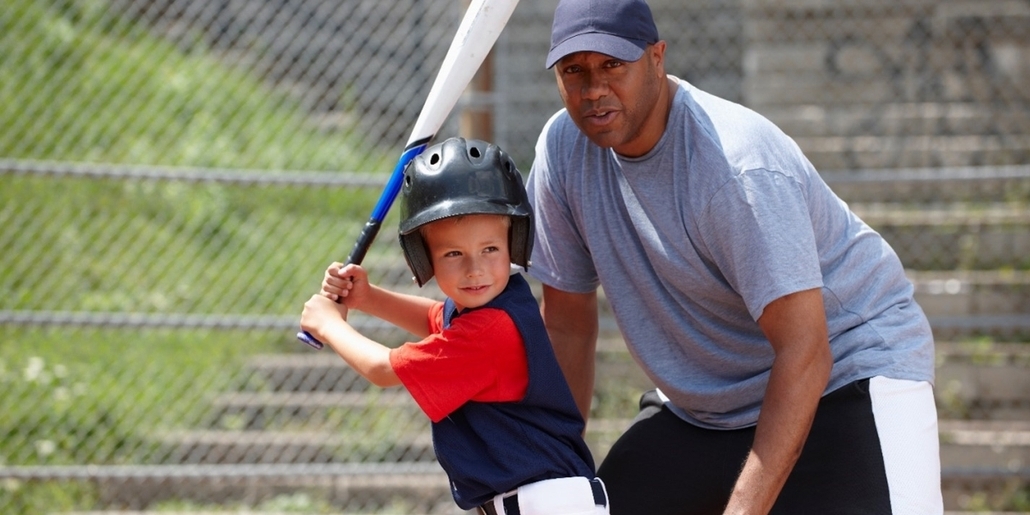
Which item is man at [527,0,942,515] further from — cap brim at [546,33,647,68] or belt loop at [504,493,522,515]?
belt loop at [504,493,522,515]

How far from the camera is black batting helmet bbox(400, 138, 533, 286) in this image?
7.93ft

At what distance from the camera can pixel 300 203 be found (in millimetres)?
6852

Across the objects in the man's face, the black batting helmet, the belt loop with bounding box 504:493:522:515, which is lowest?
the belt loop with bounding box 504:493:522:515

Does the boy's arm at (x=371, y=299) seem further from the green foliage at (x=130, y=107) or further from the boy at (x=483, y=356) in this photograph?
the green foliage at (x=130, y=107)

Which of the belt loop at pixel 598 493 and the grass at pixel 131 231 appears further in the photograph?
the grass at pixel 131 231

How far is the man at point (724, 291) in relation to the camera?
2400mm

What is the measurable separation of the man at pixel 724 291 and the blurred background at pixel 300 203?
2021 mm

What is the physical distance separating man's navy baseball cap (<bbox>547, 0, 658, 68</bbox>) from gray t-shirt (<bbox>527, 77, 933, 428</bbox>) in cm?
21

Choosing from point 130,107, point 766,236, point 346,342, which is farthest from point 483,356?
point 130,107

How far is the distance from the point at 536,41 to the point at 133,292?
136 inches

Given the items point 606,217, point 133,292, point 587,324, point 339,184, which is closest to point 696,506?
point 587,324

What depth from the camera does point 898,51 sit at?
7293 millimetres

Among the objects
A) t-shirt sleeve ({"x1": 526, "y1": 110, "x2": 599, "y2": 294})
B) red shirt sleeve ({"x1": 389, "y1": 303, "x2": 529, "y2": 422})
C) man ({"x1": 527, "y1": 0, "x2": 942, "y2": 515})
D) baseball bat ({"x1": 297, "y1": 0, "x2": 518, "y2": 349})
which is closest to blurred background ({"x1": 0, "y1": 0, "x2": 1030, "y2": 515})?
t-shirt sleeve ({"x1": 526, "y1": 110, "x2": 599, "y2": 294})

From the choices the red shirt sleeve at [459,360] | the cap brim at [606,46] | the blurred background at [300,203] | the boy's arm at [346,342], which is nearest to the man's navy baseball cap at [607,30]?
the cap brim at [606,46]
